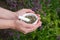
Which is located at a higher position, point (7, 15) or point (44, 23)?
point (7, 15)

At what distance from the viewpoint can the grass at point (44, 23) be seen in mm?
2869

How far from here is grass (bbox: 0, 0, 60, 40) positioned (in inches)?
113

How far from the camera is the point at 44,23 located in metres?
2.94

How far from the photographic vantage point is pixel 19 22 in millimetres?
1985

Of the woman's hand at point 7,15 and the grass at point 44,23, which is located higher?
the woman's hand at point 7,15

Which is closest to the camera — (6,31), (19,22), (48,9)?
(19,22)

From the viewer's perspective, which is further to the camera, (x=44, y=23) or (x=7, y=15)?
(x=44, y=23)

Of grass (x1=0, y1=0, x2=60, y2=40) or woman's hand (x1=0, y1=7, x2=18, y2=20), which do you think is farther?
grass (x1=0, y1=0, x2=60, y2=40)

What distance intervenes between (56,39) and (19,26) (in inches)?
40.2

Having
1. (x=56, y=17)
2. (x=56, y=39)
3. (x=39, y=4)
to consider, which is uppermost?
(x=39, y=4)

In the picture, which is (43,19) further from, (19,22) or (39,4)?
(19,22)

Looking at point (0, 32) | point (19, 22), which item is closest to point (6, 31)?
point (0, 32)

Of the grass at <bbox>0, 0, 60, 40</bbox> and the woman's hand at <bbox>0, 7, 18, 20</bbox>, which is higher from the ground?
the woman's hand at <bbox>0, 7, 18, 20</bbox>

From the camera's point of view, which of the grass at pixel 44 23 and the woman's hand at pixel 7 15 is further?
the grass at pixel 44 23
